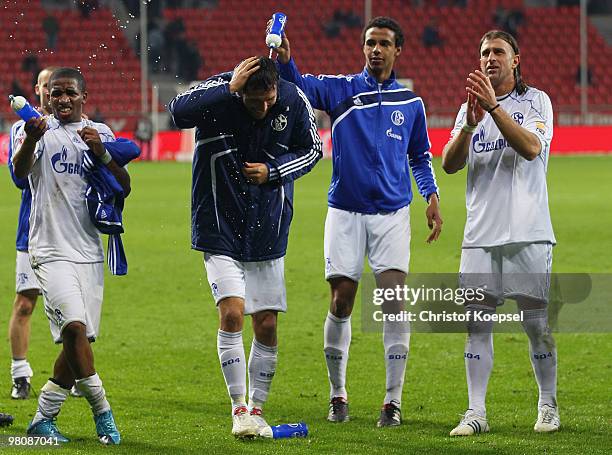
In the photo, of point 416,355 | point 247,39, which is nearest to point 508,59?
point 416,355

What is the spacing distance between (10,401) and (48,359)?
1544 millimetres

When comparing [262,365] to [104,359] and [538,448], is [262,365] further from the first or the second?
[104,359]

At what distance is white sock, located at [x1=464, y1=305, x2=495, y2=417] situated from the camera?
644 cm

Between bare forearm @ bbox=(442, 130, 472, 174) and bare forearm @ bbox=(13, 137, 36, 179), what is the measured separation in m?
2.07

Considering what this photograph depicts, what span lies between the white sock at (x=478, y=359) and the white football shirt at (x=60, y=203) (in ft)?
6.46

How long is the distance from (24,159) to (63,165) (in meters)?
0.25

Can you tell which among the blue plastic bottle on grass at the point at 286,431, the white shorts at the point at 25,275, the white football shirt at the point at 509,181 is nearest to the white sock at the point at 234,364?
the blue plastic bottle on grass at the point at 286,431

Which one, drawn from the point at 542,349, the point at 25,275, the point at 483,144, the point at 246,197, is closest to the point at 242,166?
the point at 246,197

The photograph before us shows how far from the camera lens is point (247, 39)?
41.1 m

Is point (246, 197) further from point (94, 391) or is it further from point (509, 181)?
point (509, 181)

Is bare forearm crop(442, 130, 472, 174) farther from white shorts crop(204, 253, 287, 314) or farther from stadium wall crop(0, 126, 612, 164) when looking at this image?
stadium wall crop(0, 126, 612, 164)

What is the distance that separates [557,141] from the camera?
33906 millimetres

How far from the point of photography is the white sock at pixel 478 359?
6.44 m

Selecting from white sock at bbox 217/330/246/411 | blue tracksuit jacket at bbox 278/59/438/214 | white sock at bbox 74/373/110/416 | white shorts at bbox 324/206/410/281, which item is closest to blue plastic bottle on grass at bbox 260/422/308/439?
white sock at bbox 217/330/246/411
